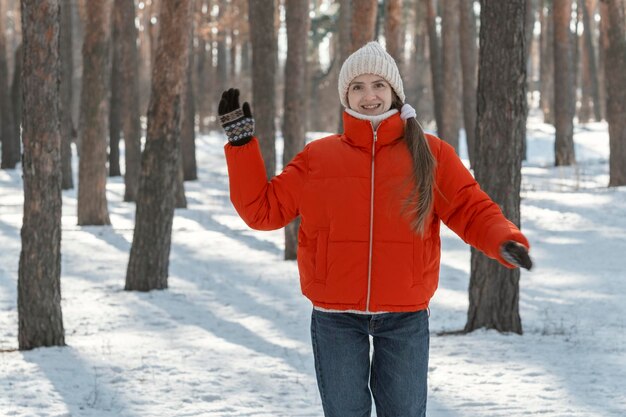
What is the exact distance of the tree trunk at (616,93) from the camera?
→ 622 inches

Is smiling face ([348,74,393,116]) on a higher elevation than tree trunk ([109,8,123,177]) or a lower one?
lower

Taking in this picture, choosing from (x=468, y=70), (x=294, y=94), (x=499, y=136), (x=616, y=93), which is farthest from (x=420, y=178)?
(x=468, y=70)

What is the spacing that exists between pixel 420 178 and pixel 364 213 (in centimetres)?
22

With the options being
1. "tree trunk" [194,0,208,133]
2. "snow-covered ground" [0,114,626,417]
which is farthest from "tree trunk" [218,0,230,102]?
"snow-covered ground" [0,114,626,417]

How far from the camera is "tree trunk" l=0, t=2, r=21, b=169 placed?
79.9 ft

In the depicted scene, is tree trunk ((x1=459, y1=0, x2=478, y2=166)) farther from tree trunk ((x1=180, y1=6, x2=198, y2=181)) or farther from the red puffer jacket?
the red puffer jacket

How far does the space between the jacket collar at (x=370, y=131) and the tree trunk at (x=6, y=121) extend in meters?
22.1

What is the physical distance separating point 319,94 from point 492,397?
36.5m

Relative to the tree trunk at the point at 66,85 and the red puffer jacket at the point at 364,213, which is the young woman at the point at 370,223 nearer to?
the red puffer jacket at the point at 364,213

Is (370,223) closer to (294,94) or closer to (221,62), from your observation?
(294,94)

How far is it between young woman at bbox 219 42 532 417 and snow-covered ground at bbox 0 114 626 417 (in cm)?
245

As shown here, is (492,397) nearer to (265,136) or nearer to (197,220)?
(265,136)

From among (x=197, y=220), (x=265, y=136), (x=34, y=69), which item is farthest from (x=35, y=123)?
(x=197, y=220)

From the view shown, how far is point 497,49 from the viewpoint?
7.66 meters
